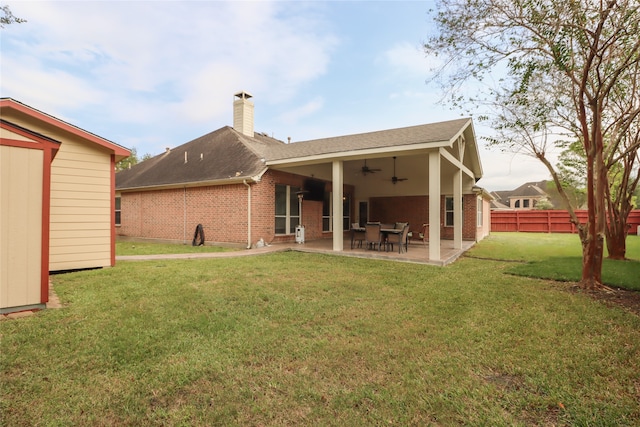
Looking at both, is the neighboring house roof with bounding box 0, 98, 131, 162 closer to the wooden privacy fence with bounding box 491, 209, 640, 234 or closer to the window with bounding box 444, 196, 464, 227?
the window with bounding box 444, 196, 464, 227

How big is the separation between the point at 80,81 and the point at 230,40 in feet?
21.1

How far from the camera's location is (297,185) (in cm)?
1256

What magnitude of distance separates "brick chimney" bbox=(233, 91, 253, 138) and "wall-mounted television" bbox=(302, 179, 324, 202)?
5377 mm

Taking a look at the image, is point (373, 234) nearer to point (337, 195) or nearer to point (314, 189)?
point (337, 195)

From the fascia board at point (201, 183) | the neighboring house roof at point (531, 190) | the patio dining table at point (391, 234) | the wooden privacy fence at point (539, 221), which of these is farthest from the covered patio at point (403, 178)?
the neighboring house roof at point (531, 190)

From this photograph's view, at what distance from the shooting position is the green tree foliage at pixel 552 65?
5.13 m

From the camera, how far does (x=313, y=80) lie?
601 inches

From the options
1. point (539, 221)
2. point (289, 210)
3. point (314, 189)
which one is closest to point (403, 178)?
point (314, 189)

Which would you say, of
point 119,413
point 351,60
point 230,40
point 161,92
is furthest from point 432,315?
point 161,92

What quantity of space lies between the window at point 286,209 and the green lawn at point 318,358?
6.56 meters

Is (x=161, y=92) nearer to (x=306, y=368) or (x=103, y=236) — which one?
(x=103, y=236)

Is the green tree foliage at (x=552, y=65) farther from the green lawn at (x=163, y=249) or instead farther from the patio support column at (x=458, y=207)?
the green lawn at (x=163, y=249)

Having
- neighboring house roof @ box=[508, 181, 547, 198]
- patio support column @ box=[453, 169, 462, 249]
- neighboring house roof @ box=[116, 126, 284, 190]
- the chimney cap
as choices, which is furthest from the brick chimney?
neighboring house roof @ box=[508, 181, 547, 198]

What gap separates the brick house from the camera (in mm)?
9477
